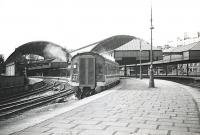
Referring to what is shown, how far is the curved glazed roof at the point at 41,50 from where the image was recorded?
75.4 m

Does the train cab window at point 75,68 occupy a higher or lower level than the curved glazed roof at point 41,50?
lower

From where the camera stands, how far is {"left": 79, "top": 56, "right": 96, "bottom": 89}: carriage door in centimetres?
1672

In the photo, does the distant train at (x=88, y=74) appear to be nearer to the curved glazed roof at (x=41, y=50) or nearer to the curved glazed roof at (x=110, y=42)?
the curved glazed roof at (x=110, y=42)

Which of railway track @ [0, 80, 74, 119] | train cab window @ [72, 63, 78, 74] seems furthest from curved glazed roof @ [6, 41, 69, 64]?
train cab window @ [72, 63, 78, 74]

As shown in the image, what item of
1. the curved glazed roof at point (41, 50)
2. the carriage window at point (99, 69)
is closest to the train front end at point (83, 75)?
the carriage window at point (99, 69)

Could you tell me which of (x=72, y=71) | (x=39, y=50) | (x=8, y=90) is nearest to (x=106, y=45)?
(x=39, y=50)

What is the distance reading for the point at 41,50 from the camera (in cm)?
8356

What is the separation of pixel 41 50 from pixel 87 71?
7009cm

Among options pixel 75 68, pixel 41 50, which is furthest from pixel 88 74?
pixel 41 50

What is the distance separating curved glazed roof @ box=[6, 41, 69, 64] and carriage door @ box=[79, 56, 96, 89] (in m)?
57.4

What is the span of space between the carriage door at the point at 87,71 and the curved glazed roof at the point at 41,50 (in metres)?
57.4

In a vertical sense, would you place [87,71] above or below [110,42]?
below

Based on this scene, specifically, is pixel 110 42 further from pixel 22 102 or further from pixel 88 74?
pixel 22 102

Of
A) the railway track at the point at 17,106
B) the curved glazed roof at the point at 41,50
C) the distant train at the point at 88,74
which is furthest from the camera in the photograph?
the curved glazed roof at the point at 41,50
